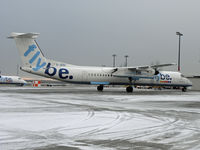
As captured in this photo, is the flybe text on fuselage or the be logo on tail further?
the flybe text on fuselage

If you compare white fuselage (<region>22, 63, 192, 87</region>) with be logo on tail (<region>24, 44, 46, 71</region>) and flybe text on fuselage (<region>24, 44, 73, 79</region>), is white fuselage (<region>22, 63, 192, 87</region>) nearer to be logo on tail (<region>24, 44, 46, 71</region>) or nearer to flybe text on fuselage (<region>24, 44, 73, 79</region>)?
flybe text on fuselage (<region>24, 44, 73, 79</region>)

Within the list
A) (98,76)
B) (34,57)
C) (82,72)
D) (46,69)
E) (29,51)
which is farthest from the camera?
(98,76)

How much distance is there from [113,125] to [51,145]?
11.2 ft

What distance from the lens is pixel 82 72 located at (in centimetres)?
3462

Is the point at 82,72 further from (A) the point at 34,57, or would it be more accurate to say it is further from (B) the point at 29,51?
(B) the point at 29,51

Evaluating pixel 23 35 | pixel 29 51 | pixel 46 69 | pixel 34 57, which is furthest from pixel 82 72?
pixel 23 35

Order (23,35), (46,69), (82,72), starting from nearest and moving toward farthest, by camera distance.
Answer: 1. (23,35)
2. (46,69)
3. (82,72)

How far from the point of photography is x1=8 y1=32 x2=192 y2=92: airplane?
1254 inches

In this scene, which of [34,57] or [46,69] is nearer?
[34,57]

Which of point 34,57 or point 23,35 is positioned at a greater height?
point 23,35

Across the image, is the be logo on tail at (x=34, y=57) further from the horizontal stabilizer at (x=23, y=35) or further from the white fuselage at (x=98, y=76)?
the horizontal stabilizer at (x=23, y=35)

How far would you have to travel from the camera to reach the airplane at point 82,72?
31.8m

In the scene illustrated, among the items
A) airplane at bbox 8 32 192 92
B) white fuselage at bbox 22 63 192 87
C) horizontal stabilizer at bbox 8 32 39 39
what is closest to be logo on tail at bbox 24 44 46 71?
airplane at bbox 8 32 192 92

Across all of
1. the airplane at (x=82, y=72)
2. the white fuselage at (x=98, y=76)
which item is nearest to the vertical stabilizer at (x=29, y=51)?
the airplane at (x=82, y=72)
